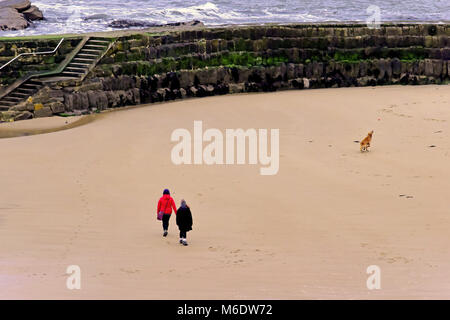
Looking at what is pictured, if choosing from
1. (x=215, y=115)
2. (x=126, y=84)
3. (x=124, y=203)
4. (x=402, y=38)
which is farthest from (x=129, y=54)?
(x=124, y=203)

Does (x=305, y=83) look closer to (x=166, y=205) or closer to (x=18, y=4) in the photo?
(x=18, y=4)

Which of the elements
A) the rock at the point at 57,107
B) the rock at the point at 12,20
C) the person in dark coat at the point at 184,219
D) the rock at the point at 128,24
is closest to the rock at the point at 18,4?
the rock at the point at 12,20

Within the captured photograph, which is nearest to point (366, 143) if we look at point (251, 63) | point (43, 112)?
point (251, 63)

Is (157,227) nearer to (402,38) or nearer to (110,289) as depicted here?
(110,289)

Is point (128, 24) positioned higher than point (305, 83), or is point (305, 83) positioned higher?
point (128, 24)

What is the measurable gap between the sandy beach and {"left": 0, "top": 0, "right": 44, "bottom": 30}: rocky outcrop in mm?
10083

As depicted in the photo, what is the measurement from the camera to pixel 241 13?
138ft

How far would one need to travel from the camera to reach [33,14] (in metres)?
38.3

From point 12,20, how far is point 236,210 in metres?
20.5

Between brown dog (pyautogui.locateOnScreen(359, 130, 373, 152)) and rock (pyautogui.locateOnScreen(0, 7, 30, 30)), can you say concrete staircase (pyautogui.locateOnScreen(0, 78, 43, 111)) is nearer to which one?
rock (pyautogui.locateOnScreen(0, 7, 30, 30))

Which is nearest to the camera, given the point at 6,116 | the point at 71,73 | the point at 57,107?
the point at 6,116

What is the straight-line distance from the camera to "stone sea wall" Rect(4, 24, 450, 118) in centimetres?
2848

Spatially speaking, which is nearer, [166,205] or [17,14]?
[166,205]

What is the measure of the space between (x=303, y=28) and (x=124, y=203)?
14.1 meters
